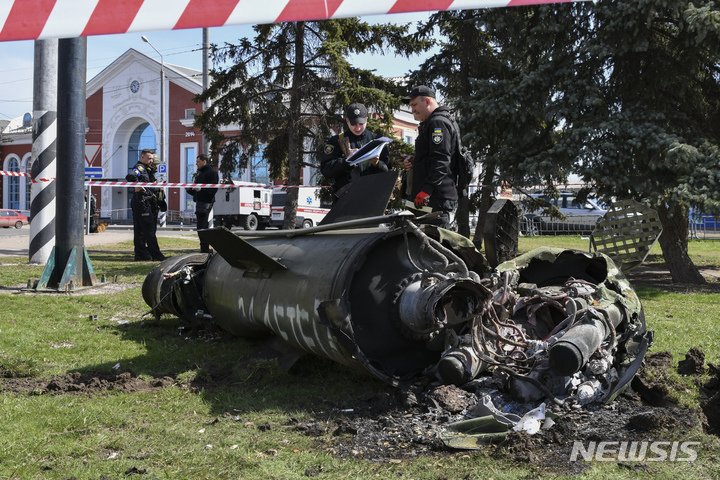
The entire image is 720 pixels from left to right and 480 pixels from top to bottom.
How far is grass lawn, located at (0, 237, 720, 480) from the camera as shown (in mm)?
2809

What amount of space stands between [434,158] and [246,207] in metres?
28.3

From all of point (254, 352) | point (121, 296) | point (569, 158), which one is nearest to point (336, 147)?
point (254, 352)

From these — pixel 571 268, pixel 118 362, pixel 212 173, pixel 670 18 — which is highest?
pixel 670 18

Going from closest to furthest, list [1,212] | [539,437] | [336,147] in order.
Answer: [539,437], [336,147], [1,212]

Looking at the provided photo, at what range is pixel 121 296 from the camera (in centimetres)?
780

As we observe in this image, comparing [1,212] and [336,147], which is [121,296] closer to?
[336,147]

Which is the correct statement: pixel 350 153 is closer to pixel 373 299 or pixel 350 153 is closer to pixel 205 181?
pixel 373 299

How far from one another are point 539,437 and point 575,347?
0.49 meters

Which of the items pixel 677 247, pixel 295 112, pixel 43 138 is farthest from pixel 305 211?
pixel 677 247

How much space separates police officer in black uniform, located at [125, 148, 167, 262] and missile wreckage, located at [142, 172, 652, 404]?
800cm

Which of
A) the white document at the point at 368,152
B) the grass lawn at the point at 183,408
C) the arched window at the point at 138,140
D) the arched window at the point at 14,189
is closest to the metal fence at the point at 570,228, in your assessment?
the grass lawn at the point at 183,408

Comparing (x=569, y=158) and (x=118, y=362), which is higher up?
(x=569, y=158)

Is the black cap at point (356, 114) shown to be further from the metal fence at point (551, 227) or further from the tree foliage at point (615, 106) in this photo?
the metal fence at point (551, 227)

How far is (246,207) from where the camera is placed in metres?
32.6
